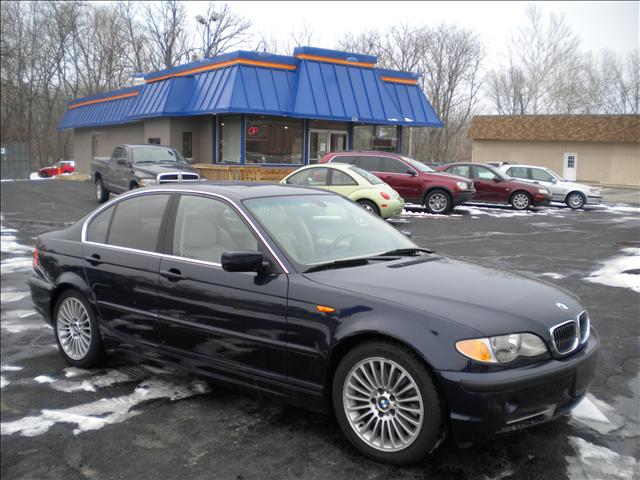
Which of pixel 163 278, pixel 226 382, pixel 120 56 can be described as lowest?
pixel 226 382

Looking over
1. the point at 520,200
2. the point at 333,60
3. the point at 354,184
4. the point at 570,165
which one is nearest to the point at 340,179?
the point at 354,184

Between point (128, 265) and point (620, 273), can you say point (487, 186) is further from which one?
point (128, 265)

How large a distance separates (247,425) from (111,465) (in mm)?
864

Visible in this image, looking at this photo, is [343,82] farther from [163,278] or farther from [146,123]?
[163,278]

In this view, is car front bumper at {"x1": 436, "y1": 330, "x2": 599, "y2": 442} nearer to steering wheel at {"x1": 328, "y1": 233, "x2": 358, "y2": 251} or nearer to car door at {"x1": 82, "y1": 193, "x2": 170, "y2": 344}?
steering wheel at {"x1": 328, "y1": 233, "x2": 358, "y2": 251}

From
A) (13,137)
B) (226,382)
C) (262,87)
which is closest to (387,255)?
(226,382)

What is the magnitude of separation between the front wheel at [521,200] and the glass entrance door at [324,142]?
785cm

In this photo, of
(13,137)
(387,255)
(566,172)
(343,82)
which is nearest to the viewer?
(387,255)

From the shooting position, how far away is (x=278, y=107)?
71.1 feet

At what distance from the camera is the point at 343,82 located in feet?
77.2

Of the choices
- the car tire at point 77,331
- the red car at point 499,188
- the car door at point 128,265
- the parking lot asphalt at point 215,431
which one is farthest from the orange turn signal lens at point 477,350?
the red car at point 499,188

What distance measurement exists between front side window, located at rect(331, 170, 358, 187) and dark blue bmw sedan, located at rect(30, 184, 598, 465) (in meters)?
9.47

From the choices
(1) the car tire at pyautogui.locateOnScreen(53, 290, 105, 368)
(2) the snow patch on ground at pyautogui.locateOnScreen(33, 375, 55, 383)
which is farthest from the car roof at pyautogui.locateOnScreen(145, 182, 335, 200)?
(2) the snow patch on ground at pyautogui.locateOnScreen(33, 375, 55, 383)

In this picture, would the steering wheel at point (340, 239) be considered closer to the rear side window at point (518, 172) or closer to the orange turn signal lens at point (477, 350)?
the orange turn signal lens at point (477, 350)
